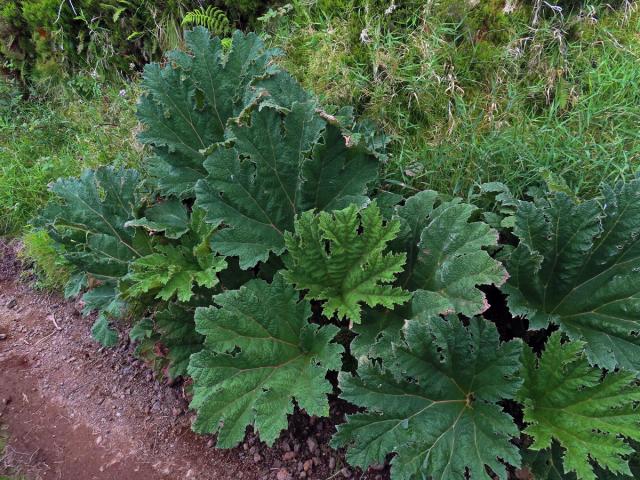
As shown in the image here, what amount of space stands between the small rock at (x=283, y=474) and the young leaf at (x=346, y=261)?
840 mm

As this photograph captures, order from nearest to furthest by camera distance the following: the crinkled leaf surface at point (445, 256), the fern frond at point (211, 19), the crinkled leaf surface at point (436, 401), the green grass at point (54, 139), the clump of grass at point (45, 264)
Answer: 1. the crinkled leaf surface at point (436, 401)
2. the crinkled leaf surface at point (445, 256)
3. the clump of grass at point (45, 264)
4. the fern frond at point (211, 19)
5. the green grass at point (54, 139)

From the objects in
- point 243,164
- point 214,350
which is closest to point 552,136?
point 243,164

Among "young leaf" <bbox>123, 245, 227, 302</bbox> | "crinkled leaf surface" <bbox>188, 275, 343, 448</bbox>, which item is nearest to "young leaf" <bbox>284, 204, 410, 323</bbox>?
"crinkled leaf surface" <bbox>188, 275, 343, 448</bbox>

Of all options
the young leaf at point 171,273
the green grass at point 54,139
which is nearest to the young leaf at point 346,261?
the young leaf at point 171,273

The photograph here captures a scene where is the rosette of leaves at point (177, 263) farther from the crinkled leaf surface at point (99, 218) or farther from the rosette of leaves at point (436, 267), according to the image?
the rosette of leaves at point (436, 267)

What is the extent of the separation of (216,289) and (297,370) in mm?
611

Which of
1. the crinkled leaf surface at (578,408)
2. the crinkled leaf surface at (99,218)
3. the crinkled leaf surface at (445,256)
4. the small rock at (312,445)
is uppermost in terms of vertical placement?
the crinkled leaf surface at (445,256)

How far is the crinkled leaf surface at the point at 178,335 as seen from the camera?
2.43 metres

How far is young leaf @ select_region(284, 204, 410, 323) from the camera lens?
2174 mm

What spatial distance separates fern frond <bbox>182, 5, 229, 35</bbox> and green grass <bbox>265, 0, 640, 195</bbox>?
3.01 feet

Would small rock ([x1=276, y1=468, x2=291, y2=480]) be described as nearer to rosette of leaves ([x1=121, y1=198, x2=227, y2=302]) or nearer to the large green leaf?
rosette of leaves ([x1=121, y1=198, x2=227, y2=302])

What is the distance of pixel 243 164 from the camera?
96.3 inches

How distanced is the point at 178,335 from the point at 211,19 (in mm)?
2555

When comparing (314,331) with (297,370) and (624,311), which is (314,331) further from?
(624,311)
